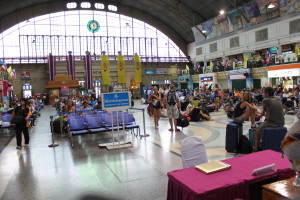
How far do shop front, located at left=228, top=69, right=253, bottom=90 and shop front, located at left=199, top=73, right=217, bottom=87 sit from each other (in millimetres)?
3132

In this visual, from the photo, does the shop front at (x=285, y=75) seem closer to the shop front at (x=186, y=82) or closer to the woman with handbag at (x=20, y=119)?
the shop front at (x=186, y=82)

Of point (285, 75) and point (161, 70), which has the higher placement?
point (161, 70)

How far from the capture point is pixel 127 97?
723 centimetres

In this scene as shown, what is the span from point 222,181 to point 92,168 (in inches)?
137

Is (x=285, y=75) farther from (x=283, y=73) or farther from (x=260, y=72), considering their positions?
(x=260, y=72)

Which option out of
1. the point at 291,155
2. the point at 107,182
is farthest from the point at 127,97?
the point at 291,155

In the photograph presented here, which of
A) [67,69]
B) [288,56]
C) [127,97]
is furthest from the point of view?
[67,69]

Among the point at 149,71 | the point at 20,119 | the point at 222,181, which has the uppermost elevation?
the point at 149,71

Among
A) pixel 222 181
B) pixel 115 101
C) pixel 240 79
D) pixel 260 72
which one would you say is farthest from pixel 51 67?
pixel 222 181

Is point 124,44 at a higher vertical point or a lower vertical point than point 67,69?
higher

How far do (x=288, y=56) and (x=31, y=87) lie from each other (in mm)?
34256

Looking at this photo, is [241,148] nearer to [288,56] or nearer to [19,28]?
[288,56]

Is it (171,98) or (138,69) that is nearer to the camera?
(171,98)

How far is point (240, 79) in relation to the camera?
29156 millimetres
